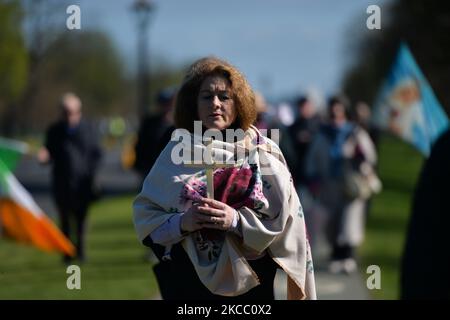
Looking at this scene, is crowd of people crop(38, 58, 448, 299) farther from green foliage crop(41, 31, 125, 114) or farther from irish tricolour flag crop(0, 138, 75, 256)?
green foliage crop(41, 31, 125, 114)

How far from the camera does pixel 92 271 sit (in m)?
11.9

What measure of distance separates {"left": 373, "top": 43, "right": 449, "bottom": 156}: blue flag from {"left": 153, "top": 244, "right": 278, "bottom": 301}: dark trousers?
4.18m

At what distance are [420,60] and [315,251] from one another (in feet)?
34.0

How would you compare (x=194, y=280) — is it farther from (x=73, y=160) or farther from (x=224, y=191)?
(x=73, y=160)

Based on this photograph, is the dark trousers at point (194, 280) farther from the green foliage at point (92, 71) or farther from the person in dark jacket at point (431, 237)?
the green foliage at point (92, 71)

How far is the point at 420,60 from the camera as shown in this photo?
77.0 feet

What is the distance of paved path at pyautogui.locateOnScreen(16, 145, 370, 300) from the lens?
1017cm

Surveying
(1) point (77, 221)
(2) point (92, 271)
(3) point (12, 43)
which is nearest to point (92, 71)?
(3) point (12, 43)

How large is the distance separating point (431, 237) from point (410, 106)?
6784 millimetres

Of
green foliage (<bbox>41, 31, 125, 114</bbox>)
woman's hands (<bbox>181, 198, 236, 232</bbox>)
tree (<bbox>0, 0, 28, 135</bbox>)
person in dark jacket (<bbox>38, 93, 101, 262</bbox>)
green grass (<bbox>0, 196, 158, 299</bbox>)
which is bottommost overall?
green grass (<bbox>0, 196, 158, 299</bbox>)

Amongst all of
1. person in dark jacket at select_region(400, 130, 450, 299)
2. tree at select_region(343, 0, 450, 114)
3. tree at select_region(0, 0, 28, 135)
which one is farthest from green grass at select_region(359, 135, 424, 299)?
tree at select_region(0, 0, 28, 135)
